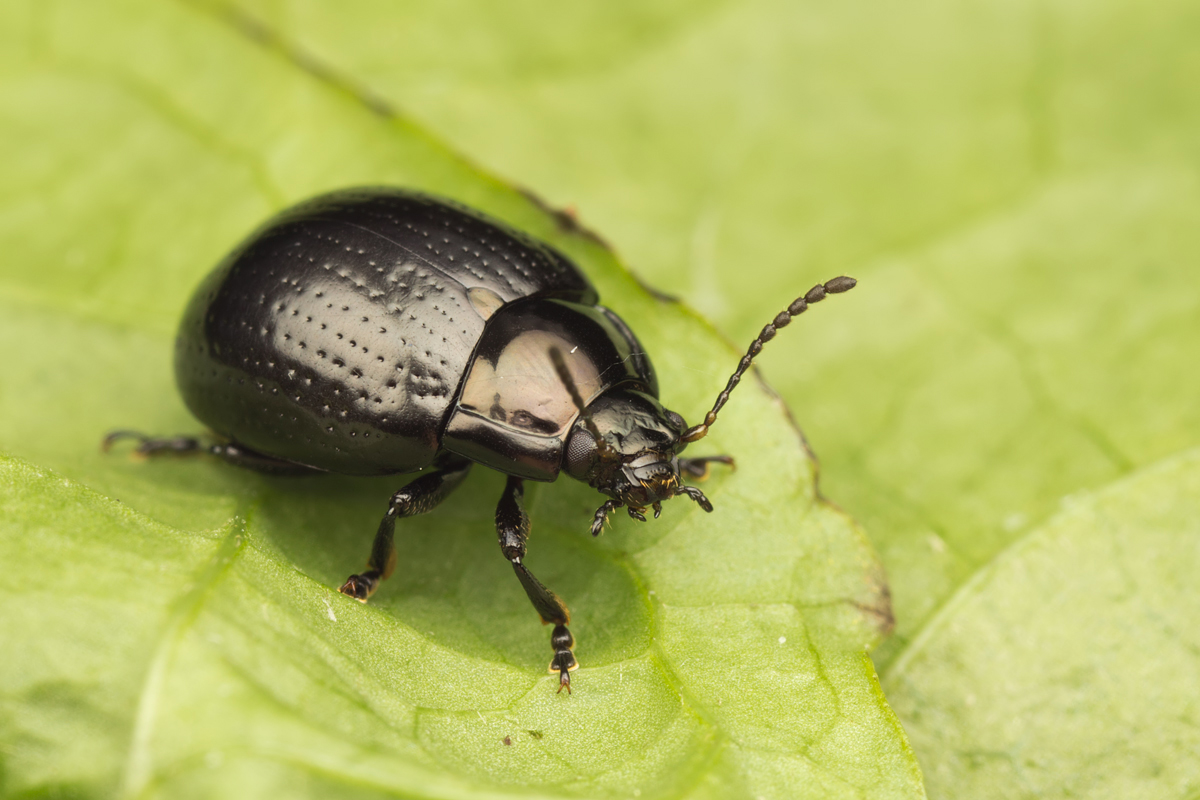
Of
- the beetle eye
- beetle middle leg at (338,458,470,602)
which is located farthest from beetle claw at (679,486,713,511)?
beetle middle leg at (338,458,470,602)

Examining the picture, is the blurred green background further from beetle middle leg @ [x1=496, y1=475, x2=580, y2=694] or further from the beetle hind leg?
beetle middle leg @ [x1=496, y1=475, x2=580, y2=694]

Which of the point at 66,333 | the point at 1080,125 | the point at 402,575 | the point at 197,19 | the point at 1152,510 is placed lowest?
the point at 66,333

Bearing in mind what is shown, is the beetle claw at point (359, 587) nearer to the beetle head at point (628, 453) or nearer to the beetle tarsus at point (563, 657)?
the beetle tarsus at point (563, 657)

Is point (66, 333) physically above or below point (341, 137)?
below

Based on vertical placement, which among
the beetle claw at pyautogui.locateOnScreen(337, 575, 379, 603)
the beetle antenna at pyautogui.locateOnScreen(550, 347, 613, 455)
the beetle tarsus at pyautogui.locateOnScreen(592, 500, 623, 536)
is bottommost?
the beetle claw at pyautogui.locateOnScreen(337, 575, 379, 603)

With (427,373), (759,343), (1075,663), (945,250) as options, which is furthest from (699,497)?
(945,250)

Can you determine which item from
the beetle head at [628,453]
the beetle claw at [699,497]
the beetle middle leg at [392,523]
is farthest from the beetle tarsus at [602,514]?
the beetle middle leg at [392,523]

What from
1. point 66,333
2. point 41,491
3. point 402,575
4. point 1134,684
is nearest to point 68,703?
point 41,491

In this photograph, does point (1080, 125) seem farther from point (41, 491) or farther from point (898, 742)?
point (41, 491)
